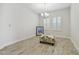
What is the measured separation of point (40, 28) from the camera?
317cm

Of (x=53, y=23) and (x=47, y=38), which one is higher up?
(x=53, y=23)

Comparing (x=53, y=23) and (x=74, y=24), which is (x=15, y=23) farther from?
(x=74, y=24)

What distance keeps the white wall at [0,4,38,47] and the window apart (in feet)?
1.25

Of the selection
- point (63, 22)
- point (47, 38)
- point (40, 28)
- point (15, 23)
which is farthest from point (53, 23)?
point (15, 23)

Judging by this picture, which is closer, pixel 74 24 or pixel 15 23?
pixel 74 24

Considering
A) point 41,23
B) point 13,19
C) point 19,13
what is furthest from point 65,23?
Answer: point 13,19

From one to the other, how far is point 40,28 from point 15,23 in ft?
5.31

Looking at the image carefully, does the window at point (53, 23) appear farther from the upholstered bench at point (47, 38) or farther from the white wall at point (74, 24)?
the white wall at point (74, 24)

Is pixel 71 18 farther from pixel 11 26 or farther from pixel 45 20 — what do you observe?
pixel 11 26

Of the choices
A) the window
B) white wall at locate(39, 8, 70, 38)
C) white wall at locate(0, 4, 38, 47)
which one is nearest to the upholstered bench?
white wall at locate(39, 8, 70, 38)

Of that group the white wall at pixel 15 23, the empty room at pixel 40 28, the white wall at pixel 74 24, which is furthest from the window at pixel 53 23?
the white wall at pixel 74 24

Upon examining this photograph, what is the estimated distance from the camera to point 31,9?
329 centimetres

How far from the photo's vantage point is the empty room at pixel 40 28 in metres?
3.16

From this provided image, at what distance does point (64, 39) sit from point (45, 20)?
0.99 m
